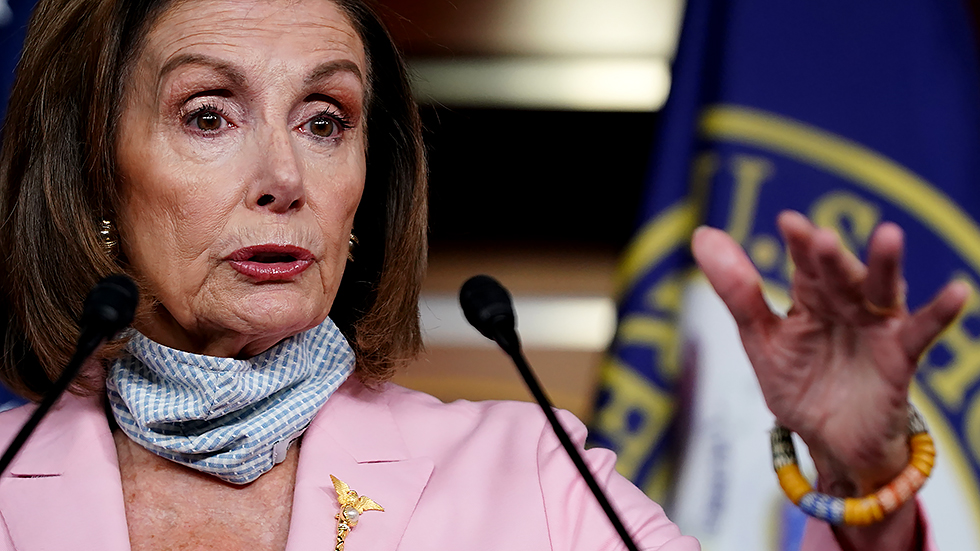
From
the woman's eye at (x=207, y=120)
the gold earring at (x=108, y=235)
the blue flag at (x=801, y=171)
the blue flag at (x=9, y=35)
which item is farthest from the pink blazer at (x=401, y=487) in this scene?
the blue flag at (x=9, y=35)

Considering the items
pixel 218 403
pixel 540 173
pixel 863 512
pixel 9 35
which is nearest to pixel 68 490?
pixel 218 403

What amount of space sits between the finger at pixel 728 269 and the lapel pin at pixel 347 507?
0.57 metres

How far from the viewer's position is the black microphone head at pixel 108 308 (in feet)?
3.39

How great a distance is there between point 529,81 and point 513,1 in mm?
227

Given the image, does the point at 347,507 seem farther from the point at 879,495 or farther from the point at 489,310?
the point at 879,495

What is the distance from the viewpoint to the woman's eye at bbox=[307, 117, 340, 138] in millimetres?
1551

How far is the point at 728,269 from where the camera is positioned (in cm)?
118

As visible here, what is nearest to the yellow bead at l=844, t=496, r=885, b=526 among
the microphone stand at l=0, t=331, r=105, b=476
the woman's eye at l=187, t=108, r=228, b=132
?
the microphone stand at l=0, t=331, r=105, b=476

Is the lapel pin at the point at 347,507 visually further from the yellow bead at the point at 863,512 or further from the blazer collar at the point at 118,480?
the yellow bead at the point at 863,512

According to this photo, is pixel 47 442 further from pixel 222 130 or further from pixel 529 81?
pixel 529 81

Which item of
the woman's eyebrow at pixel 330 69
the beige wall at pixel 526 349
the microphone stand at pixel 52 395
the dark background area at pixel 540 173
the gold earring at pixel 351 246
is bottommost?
the beige wall at pixel 526 349

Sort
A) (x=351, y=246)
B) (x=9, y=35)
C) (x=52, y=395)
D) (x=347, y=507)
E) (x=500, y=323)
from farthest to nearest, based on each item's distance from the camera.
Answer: (x=9, y=35) < (x=351, y=246) < (x=347, y=507) < (x=500, y=323) < (x=52, y=395)

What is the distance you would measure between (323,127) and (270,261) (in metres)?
0.26

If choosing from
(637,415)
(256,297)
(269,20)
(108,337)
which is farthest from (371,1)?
(637,415)
